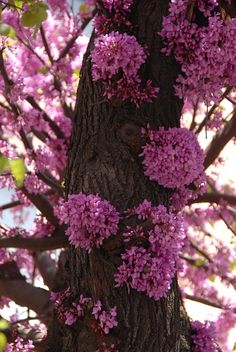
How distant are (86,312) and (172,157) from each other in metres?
0.76

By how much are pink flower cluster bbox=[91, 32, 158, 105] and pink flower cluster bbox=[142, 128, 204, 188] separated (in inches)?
7.8

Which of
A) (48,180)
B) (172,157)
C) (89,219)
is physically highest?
(48,180)

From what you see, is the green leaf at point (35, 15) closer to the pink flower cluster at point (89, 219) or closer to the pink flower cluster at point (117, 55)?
the pink flower cluster at point (117, 55)

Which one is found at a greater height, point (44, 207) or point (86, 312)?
point (44, 207)

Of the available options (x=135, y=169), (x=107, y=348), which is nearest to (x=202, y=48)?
(x=135, y=169)

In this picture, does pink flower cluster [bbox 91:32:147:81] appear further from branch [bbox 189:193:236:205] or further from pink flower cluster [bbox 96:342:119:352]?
branch [bbox 189:193:236:205]

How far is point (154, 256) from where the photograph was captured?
8.11 ft

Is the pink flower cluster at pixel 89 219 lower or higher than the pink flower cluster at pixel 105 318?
higher

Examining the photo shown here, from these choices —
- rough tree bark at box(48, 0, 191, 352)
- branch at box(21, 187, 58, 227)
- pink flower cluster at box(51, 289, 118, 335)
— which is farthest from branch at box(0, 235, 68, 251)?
pink flower cluster at box(51, 289, 118, 335)

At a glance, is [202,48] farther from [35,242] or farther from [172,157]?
[35,242]

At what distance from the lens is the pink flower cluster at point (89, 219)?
2.47 m

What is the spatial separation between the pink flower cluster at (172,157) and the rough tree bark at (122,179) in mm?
67

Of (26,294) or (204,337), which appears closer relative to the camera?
(204,337)

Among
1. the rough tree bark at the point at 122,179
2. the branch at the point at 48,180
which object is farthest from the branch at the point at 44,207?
the rough tree bark at the point at 122,179
